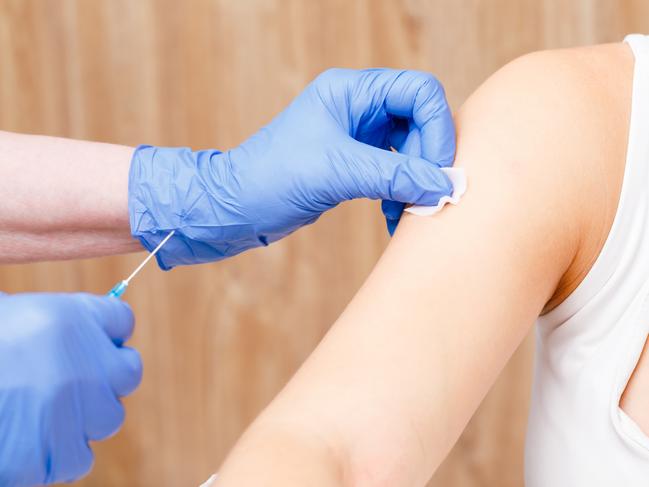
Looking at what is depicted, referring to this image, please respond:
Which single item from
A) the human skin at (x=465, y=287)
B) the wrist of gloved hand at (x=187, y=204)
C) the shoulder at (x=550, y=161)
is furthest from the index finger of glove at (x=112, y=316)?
the shoulder at (x=550, y=161)

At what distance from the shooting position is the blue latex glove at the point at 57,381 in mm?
886

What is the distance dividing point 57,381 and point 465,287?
450 mm

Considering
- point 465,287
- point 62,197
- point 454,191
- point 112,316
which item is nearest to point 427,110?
point 454,191

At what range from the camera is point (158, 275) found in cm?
226

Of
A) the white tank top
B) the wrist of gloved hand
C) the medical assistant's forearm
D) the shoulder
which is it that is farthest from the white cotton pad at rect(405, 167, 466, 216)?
the medical assistant's forearm

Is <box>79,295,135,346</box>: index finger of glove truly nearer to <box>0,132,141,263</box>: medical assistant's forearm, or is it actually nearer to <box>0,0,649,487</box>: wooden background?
<box>0,132,141,263</box>: medical assistant's forearm

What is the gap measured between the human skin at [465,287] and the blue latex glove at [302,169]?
7 centimetres

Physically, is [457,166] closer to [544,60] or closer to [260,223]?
[544,60]

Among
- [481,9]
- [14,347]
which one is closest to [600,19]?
[481,9]

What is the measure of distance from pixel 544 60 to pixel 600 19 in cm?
85

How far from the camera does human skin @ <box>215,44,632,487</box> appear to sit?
27.6 inches

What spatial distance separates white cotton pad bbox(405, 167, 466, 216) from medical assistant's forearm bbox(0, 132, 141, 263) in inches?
19.3

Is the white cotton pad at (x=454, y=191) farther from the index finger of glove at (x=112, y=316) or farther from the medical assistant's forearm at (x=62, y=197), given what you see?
the medical assistant's forearm at (x=62, y=197)

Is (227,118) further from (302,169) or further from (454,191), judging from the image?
(454,191)
